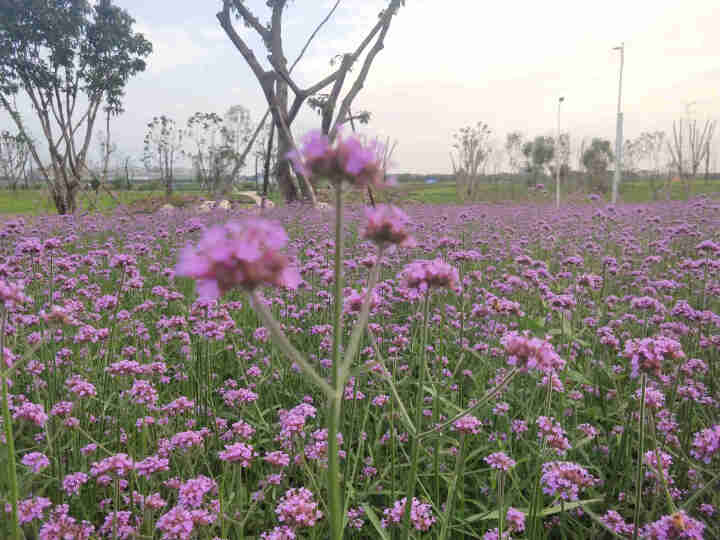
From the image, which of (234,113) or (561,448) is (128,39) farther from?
(234,113)

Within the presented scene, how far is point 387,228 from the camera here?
833 millimetres

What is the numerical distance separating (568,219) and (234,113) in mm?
38757

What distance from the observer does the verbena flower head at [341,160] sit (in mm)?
739

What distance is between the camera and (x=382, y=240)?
33.3 inches

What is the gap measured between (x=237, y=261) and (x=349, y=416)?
2.01m

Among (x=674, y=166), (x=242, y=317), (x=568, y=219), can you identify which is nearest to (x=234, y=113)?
→ (x=674, y=166)

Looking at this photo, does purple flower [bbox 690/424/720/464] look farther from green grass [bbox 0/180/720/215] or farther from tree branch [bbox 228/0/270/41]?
tree branch [bbox 228/0/270/41]

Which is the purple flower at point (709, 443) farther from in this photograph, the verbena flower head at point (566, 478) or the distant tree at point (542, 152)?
the distant tree at point (542, 152)

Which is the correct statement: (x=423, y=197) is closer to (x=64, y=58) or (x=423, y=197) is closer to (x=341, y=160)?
(x=64, y=58)

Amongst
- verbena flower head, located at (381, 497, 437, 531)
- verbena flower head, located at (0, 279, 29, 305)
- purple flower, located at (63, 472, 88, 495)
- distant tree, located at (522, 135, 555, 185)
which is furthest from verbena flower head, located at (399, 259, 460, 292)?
distant tree, located at (522, 135, 555, 185)

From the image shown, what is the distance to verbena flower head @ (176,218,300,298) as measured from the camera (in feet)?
2.20

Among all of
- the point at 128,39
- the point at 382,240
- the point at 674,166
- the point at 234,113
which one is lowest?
the point at 382,240

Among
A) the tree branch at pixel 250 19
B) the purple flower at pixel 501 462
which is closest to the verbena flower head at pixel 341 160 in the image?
the purple flower at pixel 501 462

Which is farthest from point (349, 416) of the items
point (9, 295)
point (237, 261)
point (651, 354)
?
point (237, 261)
